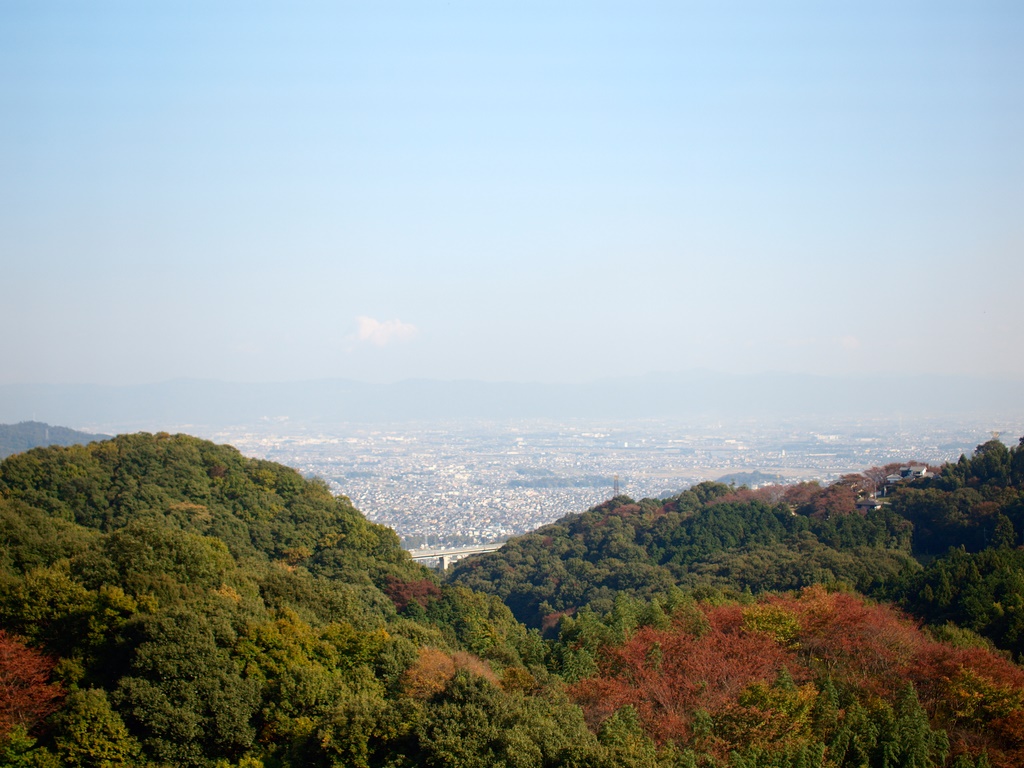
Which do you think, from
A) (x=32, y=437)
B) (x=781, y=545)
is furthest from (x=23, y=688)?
(x=32, y=437)

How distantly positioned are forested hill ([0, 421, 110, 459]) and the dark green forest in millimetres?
57215

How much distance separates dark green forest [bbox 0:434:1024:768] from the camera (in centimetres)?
1272

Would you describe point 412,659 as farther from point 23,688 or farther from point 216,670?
point 23,688

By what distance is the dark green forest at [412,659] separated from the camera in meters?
12.7

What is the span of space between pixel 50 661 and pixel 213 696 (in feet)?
10.1

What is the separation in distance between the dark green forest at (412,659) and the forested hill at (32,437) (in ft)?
188

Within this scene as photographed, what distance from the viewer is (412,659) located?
15.9 m

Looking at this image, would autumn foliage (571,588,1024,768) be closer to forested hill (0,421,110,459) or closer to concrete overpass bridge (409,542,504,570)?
concrete overpass bridge (409,542,504,570)

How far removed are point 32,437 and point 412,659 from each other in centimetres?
7932

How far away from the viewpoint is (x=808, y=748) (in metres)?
→ 12.9

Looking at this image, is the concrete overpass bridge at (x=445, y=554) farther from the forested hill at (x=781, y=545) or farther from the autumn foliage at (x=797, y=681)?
the autumn foliage at (x=797, y=681)

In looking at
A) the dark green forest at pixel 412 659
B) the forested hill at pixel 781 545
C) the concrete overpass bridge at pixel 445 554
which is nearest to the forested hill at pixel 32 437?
the concrete overpass bridge at pixel 445 554

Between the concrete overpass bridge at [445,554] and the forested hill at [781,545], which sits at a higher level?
the forested hill at [781,545]

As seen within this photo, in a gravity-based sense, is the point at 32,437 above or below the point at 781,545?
above
